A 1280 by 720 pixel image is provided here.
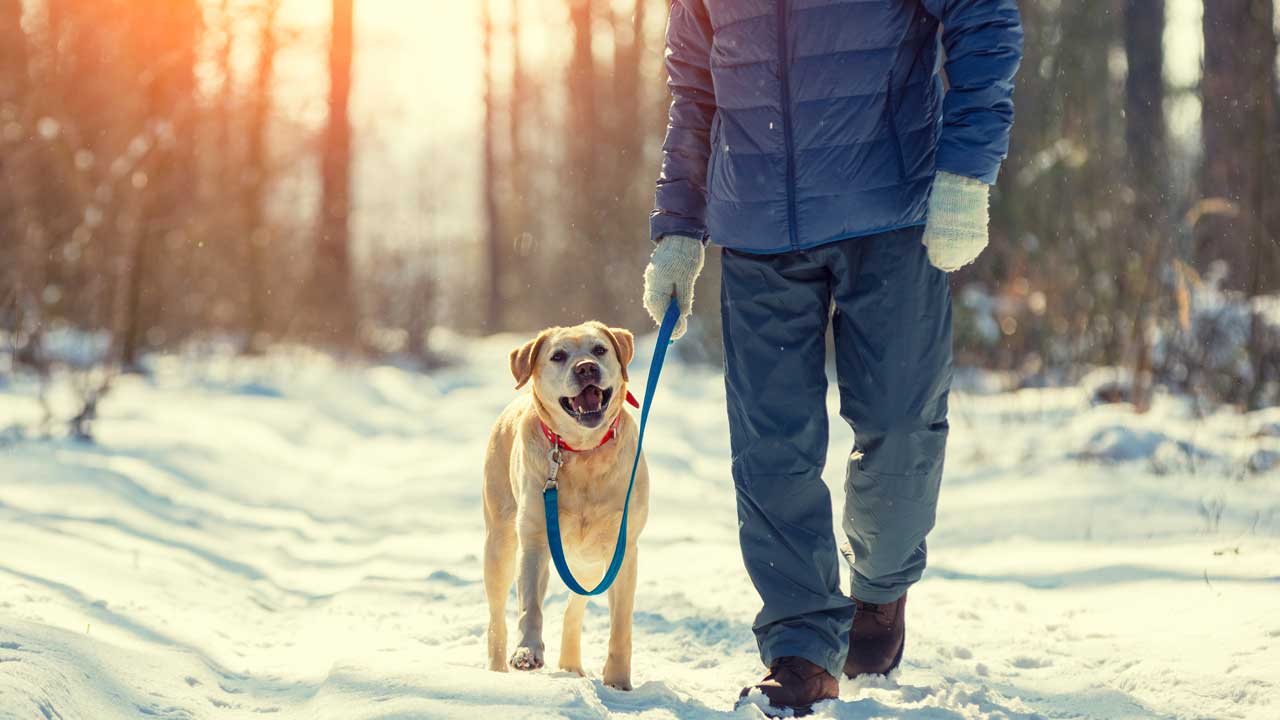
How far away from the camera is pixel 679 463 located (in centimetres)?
854

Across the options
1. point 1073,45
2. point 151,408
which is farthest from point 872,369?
point 1073,45

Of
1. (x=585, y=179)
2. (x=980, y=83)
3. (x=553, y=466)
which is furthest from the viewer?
(x=585, y=179)

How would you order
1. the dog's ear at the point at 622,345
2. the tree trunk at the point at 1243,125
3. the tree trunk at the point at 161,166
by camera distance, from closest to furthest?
the dog's ear at the point at 622,345
the tree trunk at the point at 1243,125
the tree trunk at the point at 161,166

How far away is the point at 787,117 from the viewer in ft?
10.3

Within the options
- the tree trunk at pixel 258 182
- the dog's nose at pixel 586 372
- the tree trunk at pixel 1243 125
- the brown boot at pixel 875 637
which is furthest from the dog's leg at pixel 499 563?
the tree trunk at pixel 258 182

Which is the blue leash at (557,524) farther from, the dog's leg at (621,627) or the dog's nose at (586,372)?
the dog's nose at (586,372)

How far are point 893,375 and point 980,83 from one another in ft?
2.75

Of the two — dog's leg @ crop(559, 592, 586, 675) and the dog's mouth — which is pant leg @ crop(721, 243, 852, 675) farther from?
dog's leg @ crop(559, 592, 586, 675)

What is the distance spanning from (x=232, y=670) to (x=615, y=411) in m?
1.63

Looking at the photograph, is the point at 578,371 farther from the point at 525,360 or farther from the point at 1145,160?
the point at 1145,160

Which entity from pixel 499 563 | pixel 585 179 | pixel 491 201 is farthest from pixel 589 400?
pixel 491 201

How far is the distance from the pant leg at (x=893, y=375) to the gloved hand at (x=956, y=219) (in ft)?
0.30

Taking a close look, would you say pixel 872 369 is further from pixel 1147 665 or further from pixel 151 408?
pixel 151 408

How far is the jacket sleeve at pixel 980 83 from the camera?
2988 millimetres
